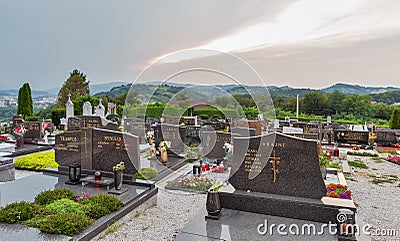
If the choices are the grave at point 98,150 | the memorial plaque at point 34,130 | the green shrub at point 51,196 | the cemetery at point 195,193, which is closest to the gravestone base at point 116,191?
the cemetery at point 195,193

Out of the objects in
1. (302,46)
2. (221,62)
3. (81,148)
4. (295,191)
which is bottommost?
(295,191)

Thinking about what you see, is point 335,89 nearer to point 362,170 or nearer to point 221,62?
point 362,170

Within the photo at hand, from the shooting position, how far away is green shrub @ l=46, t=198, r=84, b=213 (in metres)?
4.71

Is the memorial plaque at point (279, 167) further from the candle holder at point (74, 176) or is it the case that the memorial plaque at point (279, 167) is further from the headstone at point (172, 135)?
the headstone at point (172, 135)

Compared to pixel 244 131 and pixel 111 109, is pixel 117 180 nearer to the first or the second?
pixel 244 131

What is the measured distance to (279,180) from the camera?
509 centimetres

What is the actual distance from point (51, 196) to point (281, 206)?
4.35 metres

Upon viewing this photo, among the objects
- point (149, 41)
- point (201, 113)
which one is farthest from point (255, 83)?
point (201, 113)

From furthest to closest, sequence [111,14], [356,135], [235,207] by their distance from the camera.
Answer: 1. [356,135]
2. [111,14]
3. [235,207]

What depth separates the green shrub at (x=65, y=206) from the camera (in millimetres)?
4707

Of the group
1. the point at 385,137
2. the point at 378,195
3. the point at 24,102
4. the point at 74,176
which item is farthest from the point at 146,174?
the point at 24,102

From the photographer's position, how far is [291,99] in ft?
91.3

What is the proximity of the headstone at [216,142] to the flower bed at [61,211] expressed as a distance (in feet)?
17.7

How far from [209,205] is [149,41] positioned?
585 cm
